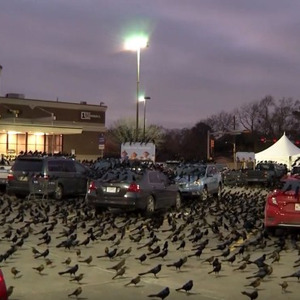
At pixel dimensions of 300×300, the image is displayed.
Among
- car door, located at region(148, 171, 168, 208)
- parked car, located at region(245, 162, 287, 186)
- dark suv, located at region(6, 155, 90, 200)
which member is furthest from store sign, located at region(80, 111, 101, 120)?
car door, located at region(148, 171, 168, 208)

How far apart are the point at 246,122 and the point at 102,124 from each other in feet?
148

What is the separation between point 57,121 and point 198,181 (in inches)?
1885

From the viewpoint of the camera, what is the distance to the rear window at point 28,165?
65.2 ft

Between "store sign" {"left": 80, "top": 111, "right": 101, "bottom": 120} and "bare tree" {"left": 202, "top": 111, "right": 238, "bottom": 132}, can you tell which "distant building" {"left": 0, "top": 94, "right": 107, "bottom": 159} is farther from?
"bare tree" {"left": 202, "top": 111, "right": 238, "bottom": 132}

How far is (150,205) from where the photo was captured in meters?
16.0

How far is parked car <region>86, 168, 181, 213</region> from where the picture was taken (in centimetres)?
1526

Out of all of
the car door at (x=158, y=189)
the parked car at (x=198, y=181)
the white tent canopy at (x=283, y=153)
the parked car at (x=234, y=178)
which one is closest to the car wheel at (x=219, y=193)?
the parked car at (x=198, y=181)

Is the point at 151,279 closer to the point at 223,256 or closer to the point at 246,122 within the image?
the point at 223,256

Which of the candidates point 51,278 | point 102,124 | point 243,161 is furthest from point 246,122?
point 51,278

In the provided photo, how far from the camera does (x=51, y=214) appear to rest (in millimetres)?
15461

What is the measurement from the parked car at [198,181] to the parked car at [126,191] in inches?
155

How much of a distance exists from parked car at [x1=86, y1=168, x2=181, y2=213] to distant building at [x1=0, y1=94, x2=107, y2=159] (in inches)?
1894

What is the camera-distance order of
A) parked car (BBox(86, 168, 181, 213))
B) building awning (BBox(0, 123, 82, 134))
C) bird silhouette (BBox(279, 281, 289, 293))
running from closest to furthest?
bird silhouette (BBox(279, 281, 289, 293)) < parked car (BBox(86, 168, 181, 213)) < building awning (BBox(0, 123, 82, 134))

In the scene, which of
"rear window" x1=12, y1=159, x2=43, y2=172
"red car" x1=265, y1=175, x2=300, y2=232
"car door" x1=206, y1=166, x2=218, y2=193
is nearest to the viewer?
"red car" x1=265, y1=175, x2=300, y2=232
